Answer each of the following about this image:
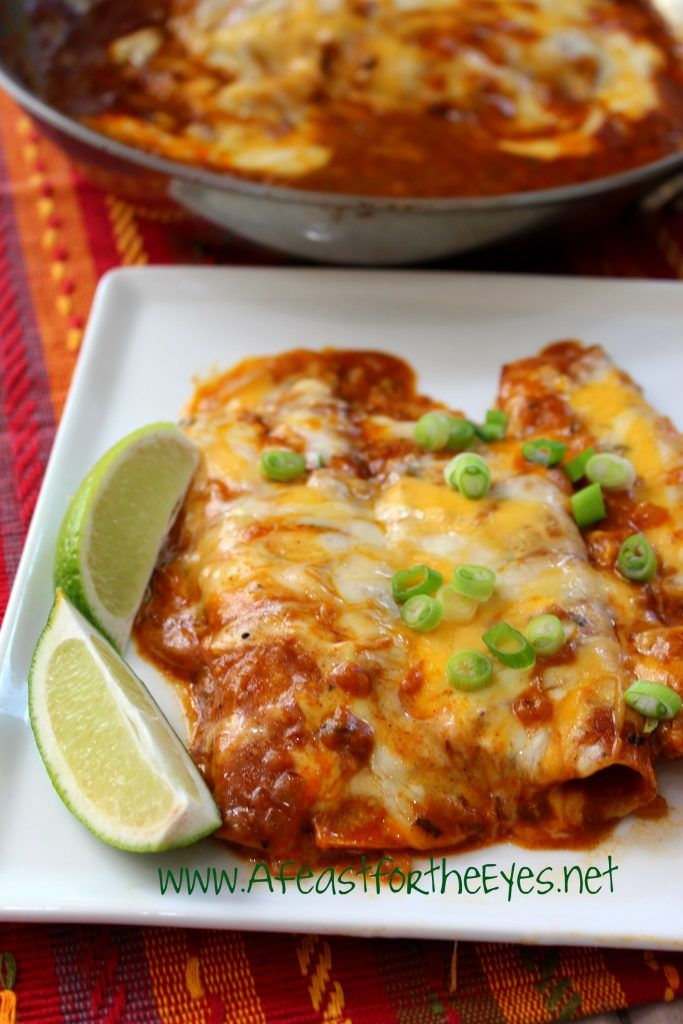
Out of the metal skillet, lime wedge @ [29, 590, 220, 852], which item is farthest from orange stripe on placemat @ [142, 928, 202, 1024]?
the metal skillet

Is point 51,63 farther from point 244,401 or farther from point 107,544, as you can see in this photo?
point 107,544

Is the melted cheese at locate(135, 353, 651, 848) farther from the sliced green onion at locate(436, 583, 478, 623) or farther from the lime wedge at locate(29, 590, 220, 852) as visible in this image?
the lime wedge at locate(29, 590, 220, 852)

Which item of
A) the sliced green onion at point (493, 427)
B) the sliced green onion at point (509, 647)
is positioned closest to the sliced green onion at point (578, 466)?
the sliced green onion at point (493, 427)

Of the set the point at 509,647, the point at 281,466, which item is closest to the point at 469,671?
the point at 509,647

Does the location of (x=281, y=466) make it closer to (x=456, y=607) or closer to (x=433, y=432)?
(x=433, y=432)

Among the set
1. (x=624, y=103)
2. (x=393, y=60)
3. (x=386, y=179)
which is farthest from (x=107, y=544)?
(x=624, y=103)

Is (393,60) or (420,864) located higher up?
(393,60)
